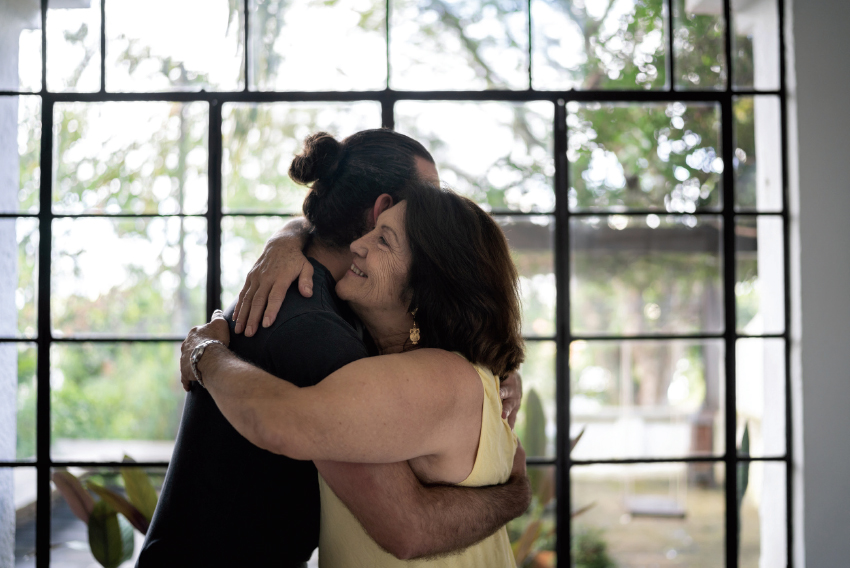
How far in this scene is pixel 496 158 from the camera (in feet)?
8.44

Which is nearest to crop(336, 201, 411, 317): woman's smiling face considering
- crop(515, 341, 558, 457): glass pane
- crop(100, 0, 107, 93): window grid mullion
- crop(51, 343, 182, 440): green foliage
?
crop(515, 341, 558, 457): glass pane

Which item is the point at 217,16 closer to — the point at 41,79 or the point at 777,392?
the point at 41,79

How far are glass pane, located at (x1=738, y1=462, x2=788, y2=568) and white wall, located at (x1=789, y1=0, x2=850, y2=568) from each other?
149 millimetres

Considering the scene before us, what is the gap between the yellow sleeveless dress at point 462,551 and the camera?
1.27 meters

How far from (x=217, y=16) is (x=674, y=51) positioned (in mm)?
1965

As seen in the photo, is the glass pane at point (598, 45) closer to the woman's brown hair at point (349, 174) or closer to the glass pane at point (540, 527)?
the woman's brown hair at point (349, 174)

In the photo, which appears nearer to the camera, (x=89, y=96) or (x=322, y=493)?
(x=322, y=493)

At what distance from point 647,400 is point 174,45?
3939 millimetres

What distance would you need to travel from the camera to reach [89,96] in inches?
93.8

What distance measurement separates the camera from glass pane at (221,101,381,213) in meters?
2.45

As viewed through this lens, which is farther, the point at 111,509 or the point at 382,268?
the point at 111,509

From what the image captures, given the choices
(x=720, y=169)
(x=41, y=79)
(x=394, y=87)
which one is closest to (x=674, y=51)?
(x=720, y=169)

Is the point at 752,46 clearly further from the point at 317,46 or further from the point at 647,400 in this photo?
the point at 647,400

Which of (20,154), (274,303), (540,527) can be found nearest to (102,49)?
(20,154)
